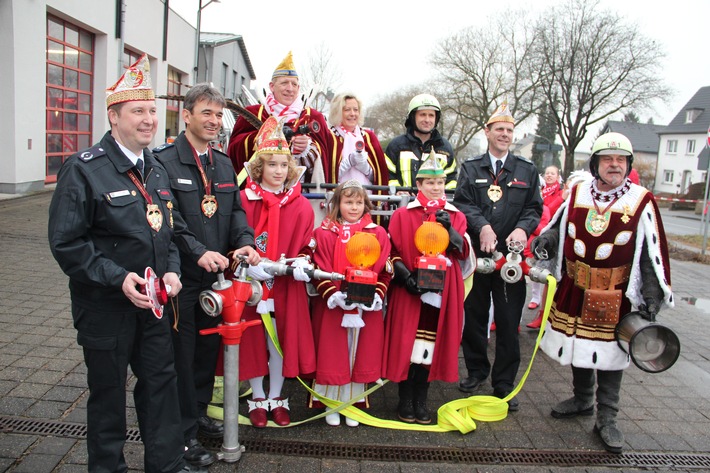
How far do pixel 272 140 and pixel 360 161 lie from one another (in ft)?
4.62

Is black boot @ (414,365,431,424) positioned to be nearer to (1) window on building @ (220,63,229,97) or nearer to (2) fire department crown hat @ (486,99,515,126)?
(2) fire department crown hat @ (486,99,515,126)

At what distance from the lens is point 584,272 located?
3.88m

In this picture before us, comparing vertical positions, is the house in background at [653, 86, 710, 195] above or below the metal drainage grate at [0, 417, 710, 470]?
above

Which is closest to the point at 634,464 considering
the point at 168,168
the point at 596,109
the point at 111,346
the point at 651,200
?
the point at 651,200

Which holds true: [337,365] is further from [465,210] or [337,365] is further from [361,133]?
[361,133]

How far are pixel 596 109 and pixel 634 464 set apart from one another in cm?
3752

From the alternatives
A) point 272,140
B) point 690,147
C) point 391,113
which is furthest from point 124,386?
point 690,147

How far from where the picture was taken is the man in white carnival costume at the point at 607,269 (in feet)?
12.2

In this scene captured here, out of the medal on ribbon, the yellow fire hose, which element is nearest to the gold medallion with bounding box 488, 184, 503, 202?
the yellow fire hose

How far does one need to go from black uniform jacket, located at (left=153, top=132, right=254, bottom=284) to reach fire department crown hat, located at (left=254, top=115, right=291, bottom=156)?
12.4 inches

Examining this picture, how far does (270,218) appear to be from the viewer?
3.74m

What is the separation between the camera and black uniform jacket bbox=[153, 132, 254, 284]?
3.26m

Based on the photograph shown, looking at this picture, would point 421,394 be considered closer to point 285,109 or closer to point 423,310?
point 423,310

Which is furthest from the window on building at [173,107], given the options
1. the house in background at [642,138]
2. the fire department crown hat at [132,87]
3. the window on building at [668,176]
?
the house in background at [642,138]
